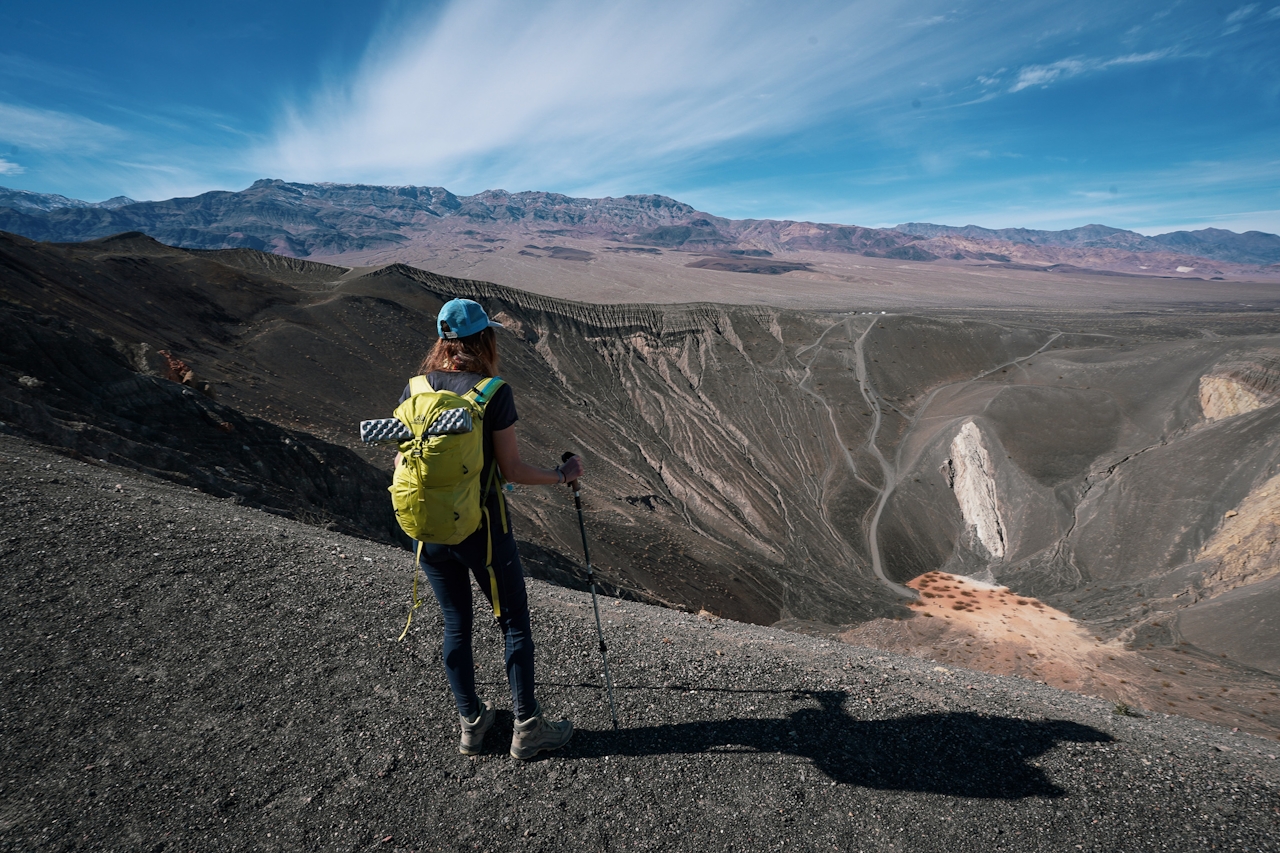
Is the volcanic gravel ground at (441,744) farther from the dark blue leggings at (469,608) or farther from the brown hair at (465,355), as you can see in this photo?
the brown hair at (465,355)

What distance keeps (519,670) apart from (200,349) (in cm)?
2748

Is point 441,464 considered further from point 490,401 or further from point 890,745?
point 890,745

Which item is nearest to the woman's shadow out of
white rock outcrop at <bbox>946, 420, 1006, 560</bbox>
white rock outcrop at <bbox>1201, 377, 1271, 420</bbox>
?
white rock outcrop at <bbox>946, 420, 1006, 560</bbox>

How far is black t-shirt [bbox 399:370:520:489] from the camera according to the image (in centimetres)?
278

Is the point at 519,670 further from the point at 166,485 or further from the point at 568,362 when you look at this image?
the point at 568,362

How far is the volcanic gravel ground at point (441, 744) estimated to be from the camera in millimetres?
2705

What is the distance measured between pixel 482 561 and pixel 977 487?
1349 inches

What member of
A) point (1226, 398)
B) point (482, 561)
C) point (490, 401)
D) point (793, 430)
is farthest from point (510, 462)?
point (1226, 398)

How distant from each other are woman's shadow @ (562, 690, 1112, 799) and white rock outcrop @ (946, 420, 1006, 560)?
28982mm

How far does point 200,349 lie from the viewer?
23688 millimetres

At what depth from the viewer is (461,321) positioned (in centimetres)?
290

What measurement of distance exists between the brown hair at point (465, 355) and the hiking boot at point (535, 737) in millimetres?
1889

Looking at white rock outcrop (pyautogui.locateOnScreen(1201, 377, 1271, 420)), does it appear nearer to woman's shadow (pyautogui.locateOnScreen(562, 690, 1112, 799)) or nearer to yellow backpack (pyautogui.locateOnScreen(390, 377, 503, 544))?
woman's shadow (pyautogui.locateOnScreen(562, 690, 1112, 799))

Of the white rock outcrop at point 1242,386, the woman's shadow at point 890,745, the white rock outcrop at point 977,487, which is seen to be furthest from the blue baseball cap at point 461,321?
the white rock outcrop at point 1242,386
